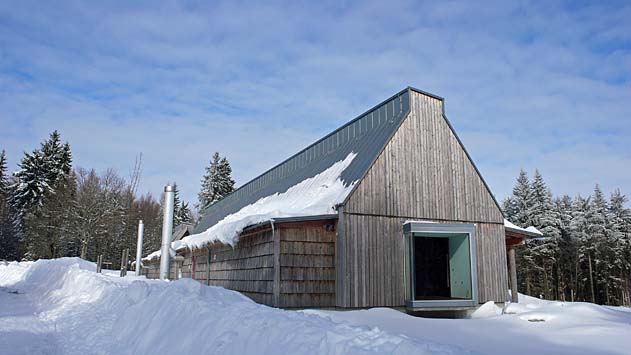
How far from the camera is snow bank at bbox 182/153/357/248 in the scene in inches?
469

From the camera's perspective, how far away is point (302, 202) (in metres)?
13.7

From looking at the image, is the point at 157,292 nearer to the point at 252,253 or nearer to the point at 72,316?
the point at 72,316

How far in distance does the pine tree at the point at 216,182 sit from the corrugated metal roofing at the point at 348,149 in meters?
29.1

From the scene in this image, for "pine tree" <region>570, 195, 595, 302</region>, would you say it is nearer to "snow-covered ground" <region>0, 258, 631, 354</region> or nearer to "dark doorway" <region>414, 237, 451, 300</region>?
"dark doorway" <region>414, 237, 451, 300</region>

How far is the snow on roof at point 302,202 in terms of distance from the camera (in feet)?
39.0

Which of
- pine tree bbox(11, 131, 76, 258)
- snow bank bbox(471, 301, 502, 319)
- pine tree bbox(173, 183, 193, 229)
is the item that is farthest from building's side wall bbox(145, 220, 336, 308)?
pine tree bbox(173, 183, 193, 229)

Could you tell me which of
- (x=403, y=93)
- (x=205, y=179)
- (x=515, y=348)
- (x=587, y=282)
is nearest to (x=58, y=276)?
(x=403, y=93)

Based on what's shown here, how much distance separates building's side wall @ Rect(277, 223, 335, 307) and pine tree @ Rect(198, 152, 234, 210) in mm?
39622

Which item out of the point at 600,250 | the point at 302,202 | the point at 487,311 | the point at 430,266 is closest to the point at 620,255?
the point at 600,250

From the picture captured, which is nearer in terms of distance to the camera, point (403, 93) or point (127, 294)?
point (127, 294)

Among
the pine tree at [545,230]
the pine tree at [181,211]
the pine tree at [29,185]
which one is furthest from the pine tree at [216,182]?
the pine tree at [545,230]

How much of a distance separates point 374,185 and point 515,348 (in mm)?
6199

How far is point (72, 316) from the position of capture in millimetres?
10070

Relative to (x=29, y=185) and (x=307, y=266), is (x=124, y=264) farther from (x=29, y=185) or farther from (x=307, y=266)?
(x=29, y=185)
